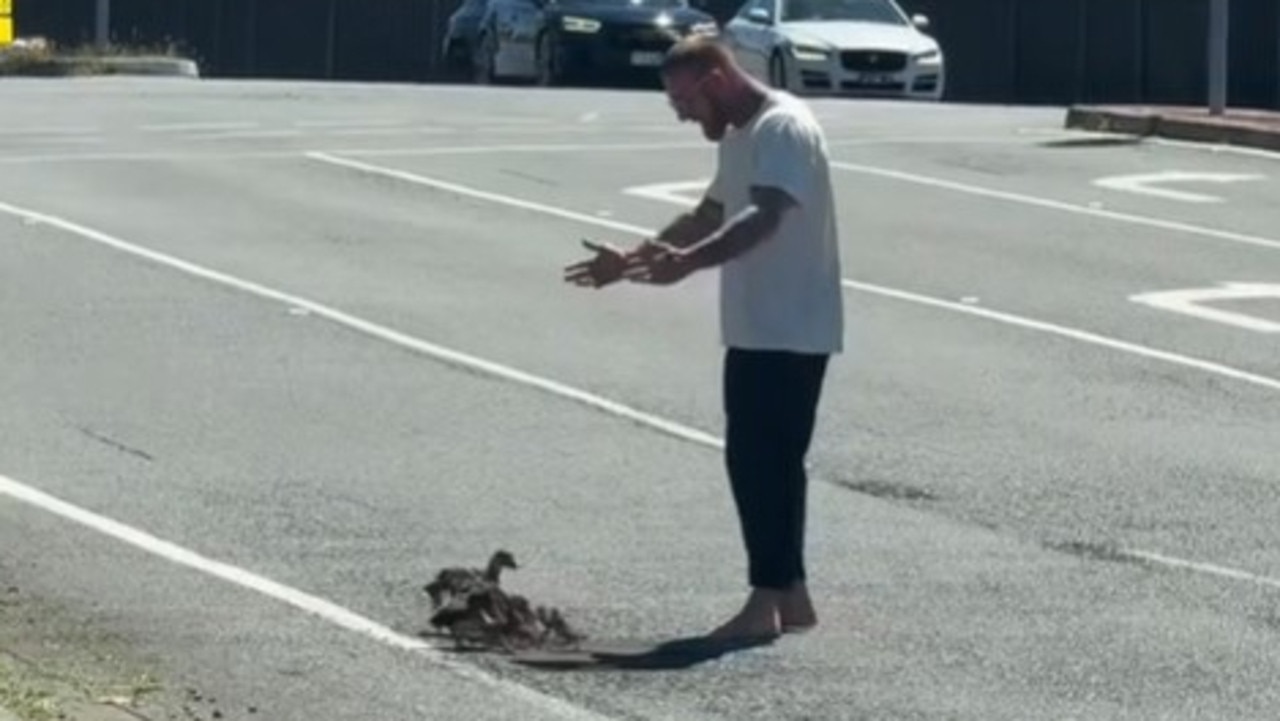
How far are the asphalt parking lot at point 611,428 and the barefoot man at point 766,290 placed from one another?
35 cm

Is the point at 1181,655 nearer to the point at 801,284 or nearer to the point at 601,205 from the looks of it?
the point at 801,284

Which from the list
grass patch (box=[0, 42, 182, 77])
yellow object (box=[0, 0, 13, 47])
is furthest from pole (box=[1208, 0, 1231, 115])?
yellow object (box=[0, 0, 13, 47])

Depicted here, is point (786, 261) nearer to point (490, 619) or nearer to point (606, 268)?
point (606, 268)

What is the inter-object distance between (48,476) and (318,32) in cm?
4074

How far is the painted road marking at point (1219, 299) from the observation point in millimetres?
18938

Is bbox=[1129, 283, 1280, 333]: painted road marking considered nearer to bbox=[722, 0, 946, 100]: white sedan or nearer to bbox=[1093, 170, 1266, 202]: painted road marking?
bbox=[1093, 170, 1266, 202]: painted road marking

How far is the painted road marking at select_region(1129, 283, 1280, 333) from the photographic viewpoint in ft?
62.1

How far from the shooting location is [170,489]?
538 inches

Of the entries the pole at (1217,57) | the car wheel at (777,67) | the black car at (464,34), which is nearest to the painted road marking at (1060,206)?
the pole at (1217,57)

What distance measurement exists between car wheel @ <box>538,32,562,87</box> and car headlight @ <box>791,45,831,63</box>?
4690 mm

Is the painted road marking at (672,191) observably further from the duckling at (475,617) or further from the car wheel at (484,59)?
the car wheel at (484,59)

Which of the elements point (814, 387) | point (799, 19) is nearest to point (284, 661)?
point (814, 387)

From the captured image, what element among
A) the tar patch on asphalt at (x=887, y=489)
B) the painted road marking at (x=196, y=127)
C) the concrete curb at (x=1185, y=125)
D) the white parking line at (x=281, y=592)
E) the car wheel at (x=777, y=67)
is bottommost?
the white parking line at (x=281, y=592)

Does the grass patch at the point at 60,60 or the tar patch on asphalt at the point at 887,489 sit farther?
the grass patch at the point at 60,60
